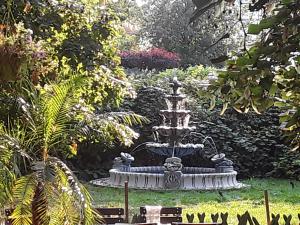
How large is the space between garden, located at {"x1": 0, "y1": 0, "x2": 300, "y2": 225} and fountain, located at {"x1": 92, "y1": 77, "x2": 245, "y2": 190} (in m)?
0.03

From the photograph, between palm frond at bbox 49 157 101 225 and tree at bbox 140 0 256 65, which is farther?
tree at bbox 140 0 256 65

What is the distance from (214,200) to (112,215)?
3.72 m

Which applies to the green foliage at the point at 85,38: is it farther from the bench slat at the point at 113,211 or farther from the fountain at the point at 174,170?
the fountain at the point at 174,170

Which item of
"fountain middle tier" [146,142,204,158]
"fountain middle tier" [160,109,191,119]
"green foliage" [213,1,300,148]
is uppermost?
"fountain middle tier" [160,109,191,119]

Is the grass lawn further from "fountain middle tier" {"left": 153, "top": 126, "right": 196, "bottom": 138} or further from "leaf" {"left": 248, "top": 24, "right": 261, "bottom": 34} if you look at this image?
"leaf" {"left": 248, "top": 24, "right": 261, "bottom": 34}

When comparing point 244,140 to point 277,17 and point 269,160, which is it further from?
point 277,17

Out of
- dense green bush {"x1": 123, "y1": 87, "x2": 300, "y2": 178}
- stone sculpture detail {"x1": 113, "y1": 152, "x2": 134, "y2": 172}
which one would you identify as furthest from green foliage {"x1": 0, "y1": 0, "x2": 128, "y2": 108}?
dense green bush {"x1": 123, "y1": 87, "x2": 300, "y2": 178}

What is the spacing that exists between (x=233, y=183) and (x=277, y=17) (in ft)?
32.6

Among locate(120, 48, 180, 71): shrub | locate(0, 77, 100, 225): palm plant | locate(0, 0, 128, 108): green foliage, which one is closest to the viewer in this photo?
locate(0, 77, 100, 225): palm plant

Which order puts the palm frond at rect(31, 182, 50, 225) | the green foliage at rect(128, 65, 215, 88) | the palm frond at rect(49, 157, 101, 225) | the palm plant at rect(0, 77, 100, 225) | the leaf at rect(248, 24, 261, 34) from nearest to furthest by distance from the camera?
the leaf at rect(248, 24, 261, 34)
the palm frond at rect(49, 157, 101, 225)
the palm plant at rect(0, 77, 100, 225)
the palm frond at rect(31, 182, 50, 225)
the green foliage at rect(128, 65, 215, 88)

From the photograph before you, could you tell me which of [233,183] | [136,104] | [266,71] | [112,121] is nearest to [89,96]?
[112,121]

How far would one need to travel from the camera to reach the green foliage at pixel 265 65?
4.03 feet

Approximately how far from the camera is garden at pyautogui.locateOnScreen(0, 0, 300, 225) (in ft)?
4.60

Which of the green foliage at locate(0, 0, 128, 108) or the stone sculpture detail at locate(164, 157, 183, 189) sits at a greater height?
the green foliage at locate(0, 0, 128, 108)
